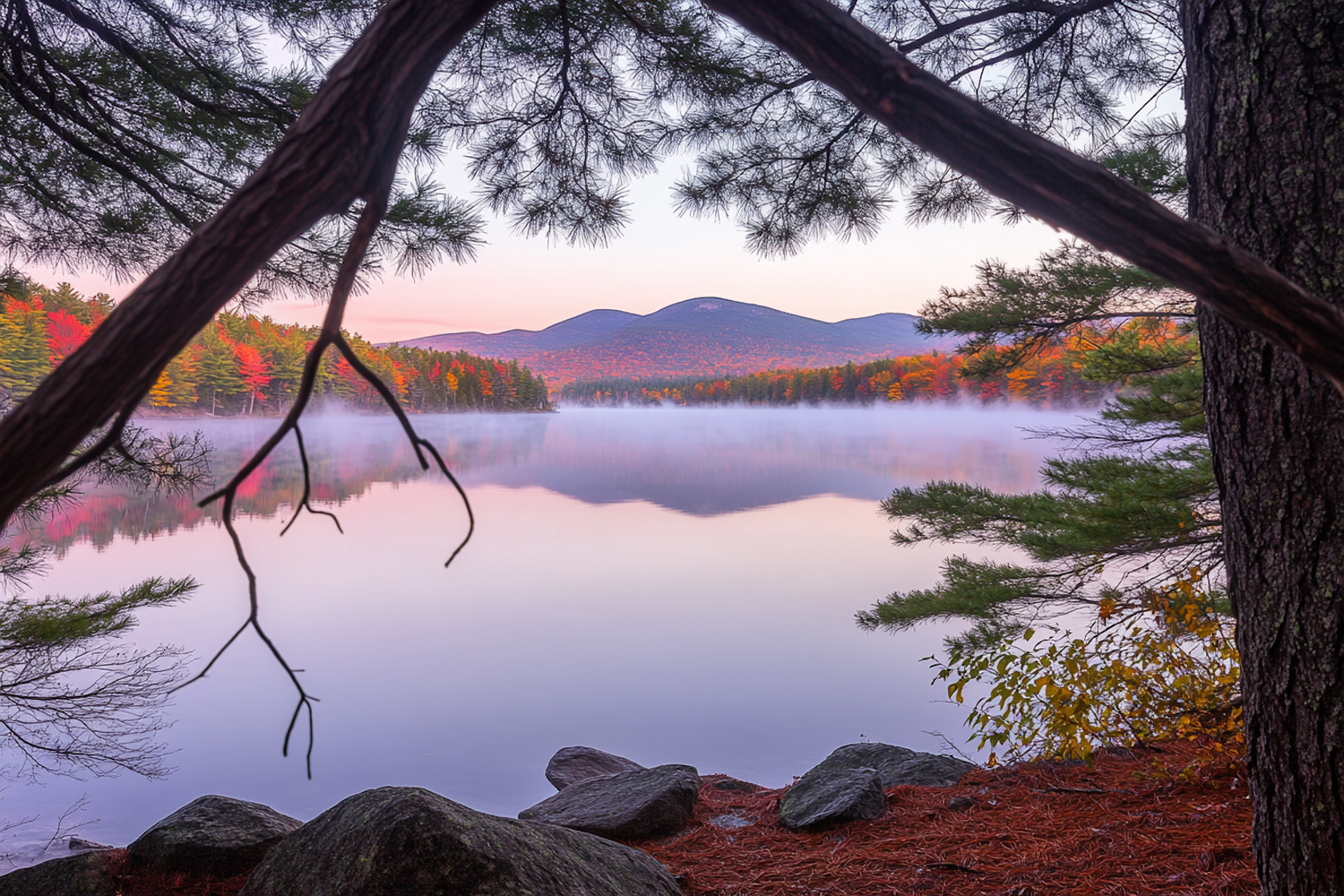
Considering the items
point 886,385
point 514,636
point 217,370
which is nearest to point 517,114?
point 514,636

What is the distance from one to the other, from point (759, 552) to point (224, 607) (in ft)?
28.2

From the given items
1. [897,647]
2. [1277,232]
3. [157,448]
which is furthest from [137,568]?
[1277,232]

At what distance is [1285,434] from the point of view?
1430mm

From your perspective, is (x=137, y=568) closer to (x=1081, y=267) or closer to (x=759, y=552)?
(x=759, y=552)

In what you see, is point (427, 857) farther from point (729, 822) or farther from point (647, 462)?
point (647, 462)

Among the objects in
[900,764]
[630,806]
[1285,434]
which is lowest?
[900,764]

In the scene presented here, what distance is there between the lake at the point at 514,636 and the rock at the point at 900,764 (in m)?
1.44

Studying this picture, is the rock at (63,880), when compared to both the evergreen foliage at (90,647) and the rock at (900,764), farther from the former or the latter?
the rock at (900,764)

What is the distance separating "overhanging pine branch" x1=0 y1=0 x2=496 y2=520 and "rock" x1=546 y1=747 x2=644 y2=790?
165 inches

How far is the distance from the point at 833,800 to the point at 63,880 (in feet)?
9.36

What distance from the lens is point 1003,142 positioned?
0.94 metres

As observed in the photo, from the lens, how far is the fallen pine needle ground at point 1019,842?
83.6 inches

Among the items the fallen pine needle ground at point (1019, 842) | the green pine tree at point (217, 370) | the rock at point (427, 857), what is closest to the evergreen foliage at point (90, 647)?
the rock at point (427, 857)

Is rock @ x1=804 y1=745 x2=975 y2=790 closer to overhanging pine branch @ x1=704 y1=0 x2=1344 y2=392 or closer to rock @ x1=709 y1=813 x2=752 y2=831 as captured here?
rock @ x1=709 y1=813 x2=752 y2=831
